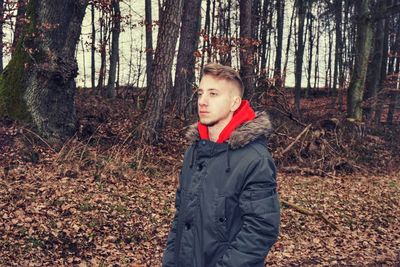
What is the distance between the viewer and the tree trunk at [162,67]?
12.2 metres

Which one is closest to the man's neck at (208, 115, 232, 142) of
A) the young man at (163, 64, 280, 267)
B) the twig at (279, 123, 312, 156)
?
the young man at (163, 64, 280, 267)

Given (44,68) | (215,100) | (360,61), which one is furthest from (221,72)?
(360,61)

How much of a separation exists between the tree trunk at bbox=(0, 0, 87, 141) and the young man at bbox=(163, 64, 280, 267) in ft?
28.8

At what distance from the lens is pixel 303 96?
39.2m

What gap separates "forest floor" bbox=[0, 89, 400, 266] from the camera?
725cm

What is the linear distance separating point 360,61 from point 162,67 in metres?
9.55

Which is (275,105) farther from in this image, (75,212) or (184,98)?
(75,212)

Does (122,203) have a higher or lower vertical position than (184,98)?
lower

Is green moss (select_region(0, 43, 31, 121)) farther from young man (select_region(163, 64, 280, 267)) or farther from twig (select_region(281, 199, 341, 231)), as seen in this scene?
young man (select_region(163, 64, 280, 267))

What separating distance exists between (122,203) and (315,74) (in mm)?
33738

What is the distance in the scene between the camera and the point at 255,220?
118 inches

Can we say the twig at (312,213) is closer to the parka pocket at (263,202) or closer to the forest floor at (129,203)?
the forest floor at (129,203)

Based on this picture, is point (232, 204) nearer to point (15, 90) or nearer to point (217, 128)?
point (217, 128)

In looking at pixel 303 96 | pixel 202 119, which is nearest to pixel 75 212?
pixel 202 119
